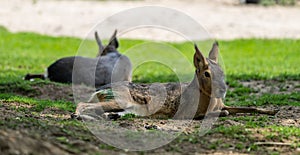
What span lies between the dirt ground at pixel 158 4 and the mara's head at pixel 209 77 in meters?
11.8

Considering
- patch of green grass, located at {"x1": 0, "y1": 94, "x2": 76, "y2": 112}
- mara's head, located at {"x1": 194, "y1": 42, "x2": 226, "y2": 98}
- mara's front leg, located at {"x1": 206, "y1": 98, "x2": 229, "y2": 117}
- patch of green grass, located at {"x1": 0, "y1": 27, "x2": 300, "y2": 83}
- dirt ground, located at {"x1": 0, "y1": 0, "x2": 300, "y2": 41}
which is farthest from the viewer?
dirt ground, located at {"x1": 0, "y1": 0, "x2": 300, "y2": 41}

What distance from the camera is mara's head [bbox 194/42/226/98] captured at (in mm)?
7758

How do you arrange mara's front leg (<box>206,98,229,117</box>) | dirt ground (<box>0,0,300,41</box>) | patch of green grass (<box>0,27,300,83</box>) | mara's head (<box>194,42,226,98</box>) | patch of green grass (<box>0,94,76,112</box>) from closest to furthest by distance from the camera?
mara's head (<box>194,42,226,98</box>) → mara's front leg (<box>206,98,229,117</box>) → patch of green grass (<box>0,94,76,112</box>) → patch of green grass (<box>0,27,300,83</box>) → dirt ground (<box>0,0,300,41</box>)

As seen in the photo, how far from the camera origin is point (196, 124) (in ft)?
24.8

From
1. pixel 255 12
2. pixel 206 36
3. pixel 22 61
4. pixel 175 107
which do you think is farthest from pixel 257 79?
pixel 255 12

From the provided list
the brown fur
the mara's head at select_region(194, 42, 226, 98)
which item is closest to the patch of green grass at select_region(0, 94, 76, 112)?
the brown fur

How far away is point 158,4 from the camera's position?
2428 cm

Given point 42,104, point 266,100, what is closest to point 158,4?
point 266,100

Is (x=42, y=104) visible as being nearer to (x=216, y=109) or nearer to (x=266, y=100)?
(x=216, y=109)

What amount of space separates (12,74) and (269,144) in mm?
7401

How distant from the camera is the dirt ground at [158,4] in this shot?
66.3ft

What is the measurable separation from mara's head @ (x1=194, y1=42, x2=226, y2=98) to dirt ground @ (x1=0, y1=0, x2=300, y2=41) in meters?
11.8

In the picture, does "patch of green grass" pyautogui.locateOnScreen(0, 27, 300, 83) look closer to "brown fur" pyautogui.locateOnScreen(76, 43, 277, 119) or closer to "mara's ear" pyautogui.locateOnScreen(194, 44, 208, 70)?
"brown fur" pyautogui.locateOnScreen(76, 43, 277, 119)

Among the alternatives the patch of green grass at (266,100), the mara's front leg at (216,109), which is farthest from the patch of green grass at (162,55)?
the mara's front leg at (216,109)
